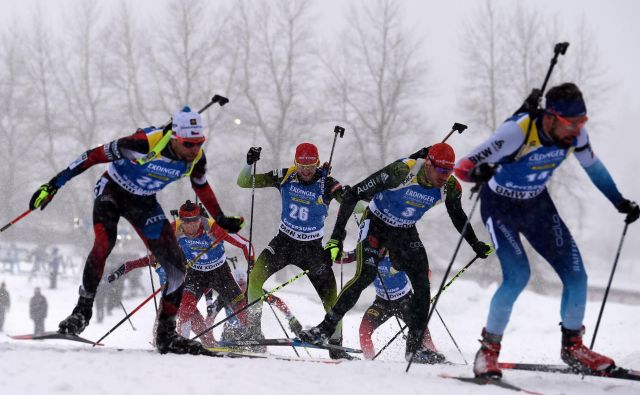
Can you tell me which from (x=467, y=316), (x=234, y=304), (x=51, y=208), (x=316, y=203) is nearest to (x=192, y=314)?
(x=234, y=304)

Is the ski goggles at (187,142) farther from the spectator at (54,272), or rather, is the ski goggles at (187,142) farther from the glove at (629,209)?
the spectator at (54,272)

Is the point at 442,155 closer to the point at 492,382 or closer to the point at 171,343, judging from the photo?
the point at 492,382

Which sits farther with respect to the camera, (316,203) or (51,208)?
(51,208)

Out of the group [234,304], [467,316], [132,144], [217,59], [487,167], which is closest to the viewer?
[487,167]

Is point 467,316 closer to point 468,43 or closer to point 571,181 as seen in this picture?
point 571,181

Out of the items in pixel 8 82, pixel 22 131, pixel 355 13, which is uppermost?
pixel 355 13

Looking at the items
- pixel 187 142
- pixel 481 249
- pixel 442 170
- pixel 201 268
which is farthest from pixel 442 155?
pixel 201 268

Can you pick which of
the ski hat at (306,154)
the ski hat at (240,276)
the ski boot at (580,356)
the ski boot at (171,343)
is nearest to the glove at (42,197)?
the ski boot at (171,343)

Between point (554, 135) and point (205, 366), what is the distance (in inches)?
115

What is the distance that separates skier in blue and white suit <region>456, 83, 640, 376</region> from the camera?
4.55m

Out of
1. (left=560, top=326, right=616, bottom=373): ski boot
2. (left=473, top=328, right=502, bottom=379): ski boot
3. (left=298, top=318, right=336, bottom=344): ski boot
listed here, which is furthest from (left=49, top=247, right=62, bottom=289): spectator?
(left=560, top=326, right=616, bottom=373): ski boot

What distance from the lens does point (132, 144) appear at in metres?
5.20

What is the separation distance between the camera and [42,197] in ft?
17.1

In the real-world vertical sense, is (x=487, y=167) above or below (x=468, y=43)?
below
